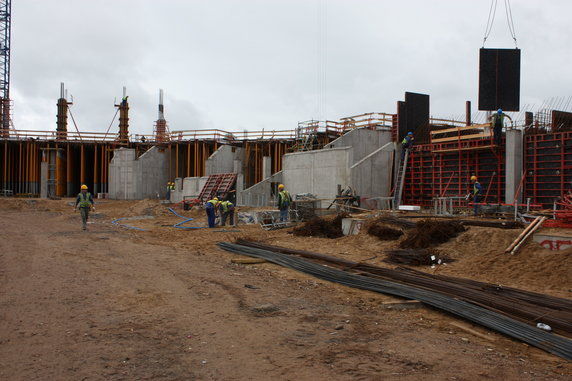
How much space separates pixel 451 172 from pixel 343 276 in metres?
13.8

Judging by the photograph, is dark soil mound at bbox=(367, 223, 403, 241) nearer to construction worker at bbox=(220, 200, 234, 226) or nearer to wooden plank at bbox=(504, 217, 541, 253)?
wooden plank at bbox=(504, 217, 541, 253)

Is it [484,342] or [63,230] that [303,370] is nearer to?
[484,342]

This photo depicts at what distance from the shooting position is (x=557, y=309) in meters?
6.55

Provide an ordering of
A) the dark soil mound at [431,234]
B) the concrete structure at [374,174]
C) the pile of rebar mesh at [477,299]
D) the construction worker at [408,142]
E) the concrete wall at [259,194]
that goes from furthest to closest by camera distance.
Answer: the concrete wall at [259,194] → the concrete structure at [374,174] → the construction worker at [408,142] → the dark soil mound at [431,234] → the pile of rebar mesh at [477,299]

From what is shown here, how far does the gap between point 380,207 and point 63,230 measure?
13950mm

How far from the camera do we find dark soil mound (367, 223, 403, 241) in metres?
13.6

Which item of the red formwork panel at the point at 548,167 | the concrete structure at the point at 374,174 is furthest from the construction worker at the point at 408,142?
the red formwork panel at the point at 548,167

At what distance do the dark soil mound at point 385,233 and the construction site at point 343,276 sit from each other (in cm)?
6

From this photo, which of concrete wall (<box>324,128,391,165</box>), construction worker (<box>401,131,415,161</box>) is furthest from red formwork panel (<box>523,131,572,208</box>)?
concrete wall (<box>324,128,391,165</box>)

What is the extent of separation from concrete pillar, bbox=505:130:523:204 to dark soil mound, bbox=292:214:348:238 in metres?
7.00

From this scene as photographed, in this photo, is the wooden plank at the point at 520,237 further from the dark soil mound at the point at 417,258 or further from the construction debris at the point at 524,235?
the dark soil mound at the point at 417,258

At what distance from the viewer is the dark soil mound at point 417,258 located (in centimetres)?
1087

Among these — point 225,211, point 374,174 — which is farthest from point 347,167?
point 225,211

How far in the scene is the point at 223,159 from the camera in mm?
32031
